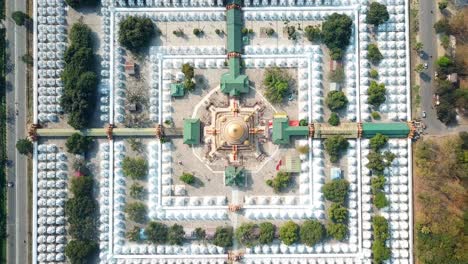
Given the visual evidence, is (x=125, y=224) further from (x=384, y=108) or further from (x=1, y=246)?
(x=384, y=108)

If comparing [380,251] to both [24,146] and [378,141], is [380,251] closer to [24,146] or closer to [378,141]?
[378,141]

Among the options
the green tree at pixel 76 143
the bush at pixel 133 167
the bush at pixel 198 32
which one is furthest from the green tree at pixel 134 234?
the bush at pixel 198 32

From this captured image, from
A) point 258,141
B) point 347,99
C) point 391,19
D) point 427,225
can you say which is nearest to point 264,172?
point 258,141

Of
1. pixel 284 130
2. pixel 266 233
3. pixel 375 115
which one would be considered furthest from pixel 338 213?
pixel 375 115

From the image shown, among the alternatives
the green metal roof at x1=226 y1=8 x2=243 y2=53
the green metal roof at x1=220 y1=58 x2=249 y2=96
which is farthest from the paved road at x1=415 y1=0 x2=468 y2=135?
the green metal roof at x1=226 y1=8 x2=243 y2=53

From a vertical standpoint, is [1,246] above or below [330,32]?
below

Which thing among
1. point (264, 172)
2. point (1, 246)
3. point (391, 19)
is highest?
point (391, 19)

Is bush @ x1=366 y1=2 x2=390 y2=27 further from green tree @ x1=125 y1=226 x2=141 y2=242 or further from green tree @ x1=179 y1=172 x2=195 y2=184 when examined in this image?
green tree @ x1=125 y1=226 x2=141 y2=242
